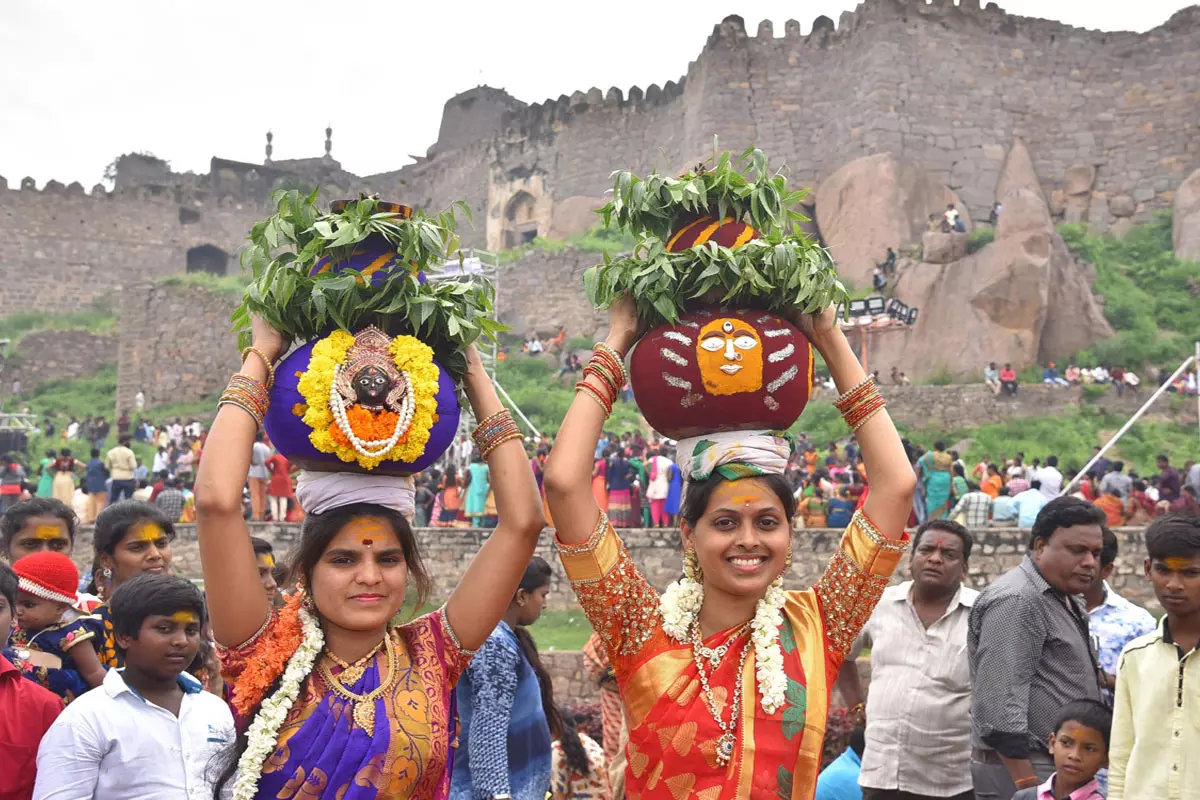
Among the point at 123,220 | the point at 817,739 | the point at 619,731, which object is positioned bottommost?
the point at 619,731

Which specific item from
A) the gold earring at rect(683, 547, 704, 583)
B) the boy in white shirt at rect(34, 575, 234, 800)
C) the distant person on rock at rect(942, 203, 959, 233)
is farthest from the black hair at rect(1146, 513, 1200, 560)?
the distant person on rock at rect(942, 203, 959, 233)

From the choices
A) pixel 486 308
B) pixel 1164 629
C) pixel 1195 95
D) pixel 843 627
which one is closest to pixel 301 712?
pixel 486 308

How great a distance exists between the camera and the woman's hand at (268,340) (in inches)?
121

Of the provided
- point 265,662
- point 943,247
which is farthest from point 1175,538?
point 943,247

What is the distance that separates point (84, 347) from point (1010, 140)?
28.2 meters

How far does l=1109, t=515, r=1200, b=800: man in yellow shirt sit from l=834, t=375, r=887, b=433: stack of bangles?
1337 millimetres

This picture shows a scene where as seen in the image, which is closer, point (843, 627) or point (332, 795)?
point (332, 795)

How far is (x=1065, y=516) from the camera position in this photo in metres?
4.77

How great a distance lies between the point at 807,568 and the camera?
40.4 ft

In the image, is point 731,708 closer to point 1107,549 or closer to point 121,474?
point 1107,549

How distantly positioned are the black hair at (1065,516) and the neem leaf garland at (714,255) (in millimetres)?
1895

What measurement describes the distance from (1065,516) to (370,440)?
9.74 feet

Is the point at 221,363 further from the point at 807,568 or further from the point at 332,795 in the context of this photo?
the point at 332,795

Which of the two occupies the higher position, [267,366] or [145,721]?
[267,366]
